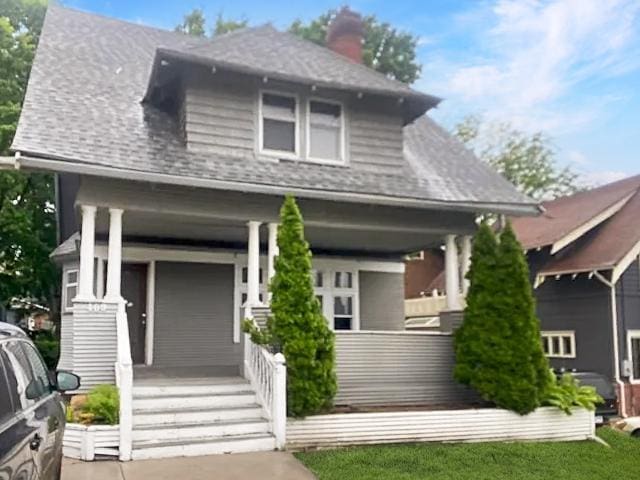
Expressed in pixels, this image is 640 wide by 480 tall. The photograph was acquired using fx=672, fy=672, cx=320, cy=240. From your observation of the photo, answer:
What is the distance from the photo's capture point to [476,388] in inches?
409

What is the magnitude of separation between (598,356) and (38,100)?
14.4m

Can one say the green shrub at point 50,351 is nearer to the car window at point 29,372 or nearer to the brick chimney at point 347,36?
the brick chimney at point 347,36

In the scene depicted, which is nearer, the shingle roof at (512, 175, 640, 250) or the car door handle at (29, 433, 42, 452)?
the car door handle at (29, 433, 42, 452)

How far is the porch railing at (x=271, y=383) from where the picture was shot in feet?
28.1

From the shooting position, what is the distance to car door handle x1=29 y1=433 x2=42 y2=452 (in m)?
4.06

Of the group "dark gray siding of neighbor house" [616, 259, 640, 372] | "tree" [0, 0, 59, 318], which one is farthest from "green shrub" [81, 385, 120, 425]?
"dark gray siding of neighbor house" [616, 259, 640, 372]

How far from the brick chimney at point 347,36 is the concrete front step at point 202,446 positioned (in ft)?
36.4

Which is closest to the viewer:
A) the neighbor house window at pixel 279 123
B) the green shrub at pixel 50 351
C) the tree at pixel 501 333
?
the tree at pixel 501 333

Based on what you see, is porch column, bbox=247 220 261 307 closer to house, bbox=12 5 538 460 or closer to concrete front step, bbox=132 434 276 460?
house, bbox=12 5 538 460

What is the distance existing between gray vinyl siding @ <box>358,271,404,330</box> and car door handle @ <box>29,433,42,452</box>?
35.4 feet

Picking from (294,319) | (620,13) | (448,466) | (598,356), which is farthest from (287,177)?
(620,13)

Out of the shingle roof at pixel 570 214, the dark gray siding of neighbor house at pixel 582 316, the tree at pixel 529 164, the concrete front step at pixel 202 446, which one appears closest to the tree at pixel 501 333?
the concrete front step at pixel 202 446

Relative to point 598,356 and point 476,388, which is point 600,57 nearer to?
point 598,356

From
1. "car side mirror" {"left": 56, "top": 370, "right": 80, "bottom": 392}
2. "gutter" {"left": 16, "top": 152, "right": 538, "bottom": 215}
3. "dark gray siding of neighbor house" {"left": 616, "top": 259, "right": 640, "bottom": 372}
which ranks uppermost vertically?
"gutter" {"left": 16, "top": 152, "right": 538, "bottom": 215}
